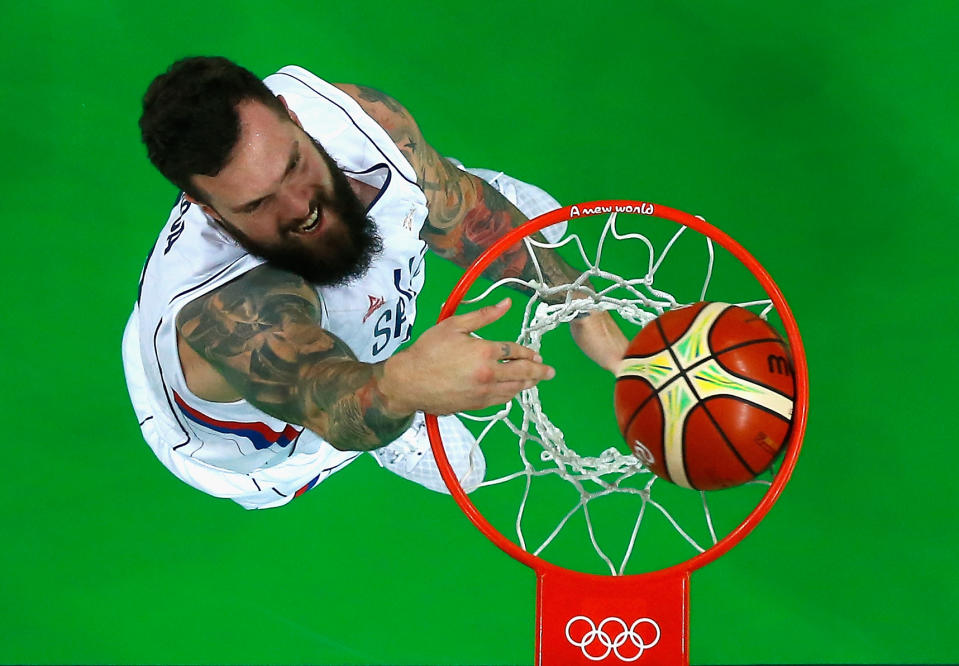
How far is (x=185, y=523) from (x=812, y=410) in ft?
6.30

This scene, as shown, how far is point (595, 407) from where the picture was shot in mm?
2602

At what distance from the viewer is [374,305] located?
6.53 ft

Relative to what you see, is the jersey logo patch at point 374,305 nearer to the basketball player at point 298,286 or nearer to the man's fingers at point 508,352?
the basketball player at point 298,286

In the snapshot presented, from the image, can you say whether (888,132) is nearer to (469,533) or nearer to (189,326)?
(469,533)

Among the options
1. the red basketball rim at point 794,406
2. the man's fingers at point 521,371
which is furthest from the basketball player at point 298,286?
the red basketball rim at point 794,406

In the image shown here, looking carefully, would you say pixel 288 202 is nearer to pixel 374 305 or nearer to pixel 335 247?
pixel 335 247

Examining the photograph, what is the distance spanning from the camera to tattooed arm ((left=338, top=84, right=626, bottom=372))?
205cm

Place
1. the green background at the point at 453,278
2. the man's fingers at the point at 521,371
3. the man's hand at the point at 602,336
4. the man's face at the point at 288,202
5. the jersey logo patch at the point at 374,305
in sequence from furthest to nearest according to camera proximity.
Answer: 1. the green background at the point at 453,278
2. the man's hand at the point at 602,336
3. the jersey logo patch at the point at 374,305
4. the man's face at the point at 288,202
5. the man's fingers at the point at 521,371

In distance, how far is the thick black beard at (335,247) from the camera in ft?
5.60

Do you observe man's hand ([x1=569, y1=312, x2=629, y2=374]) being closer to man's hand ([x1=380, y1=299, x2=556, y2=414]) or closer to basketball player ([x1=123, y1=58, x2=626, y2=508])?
basketball player ([x1=123, y1=58, x2=626, y2=508])

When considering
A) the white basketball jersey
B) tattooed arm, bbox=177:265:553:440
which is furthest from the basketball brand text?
the white basketball jersey

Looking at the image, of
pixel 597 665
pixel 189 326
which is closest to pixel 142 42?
pixel 189 326

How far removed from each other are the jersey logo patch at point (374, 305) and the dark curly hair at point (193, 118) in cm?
54

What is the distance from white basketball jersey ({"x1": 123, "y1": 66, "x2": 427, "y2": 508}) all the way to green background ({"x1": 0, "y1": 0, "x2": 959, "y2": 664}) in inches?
19.9
